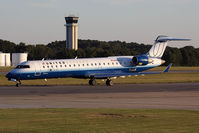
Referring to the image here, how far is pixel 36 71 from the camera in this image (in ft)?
133

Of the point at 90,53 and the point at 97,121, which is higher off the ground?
the point at 90,53

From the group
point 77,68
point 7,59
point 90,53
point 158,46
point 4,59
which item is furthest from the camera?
point 90,53

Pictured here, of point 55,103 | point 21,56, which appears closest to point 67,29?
point 21,56

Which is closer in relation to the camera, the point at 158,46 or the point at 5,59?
the point at 158,46

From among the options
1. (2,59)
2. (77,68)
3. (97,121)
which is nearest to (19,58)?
(2,59)

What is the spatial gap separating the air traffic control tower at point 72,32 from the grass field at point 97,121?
148007 millimetres

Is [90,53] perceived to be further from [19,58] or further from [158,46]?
[158,46]

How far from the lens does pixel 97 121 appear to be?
1747cm

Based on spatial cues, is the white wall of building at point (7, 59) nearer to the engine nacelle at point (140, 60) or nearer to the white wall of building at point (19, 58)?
the white wall of building at point (19, 58)

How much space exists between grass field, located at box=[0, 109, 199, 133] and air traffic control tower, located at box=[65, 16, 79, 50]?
148 metres

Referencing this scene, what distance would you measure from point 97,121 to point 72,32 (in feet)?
506

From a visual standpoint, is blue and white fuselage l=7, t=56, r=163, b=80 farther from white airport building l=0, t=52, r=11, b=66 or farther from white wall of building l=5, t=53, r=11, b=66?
white wall of building l=5, t=53, r=11, b=66

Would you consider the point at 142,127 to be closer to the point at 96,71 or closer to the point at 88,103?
the point at 88,103

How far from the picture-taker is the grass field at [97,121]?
50.1 ft
